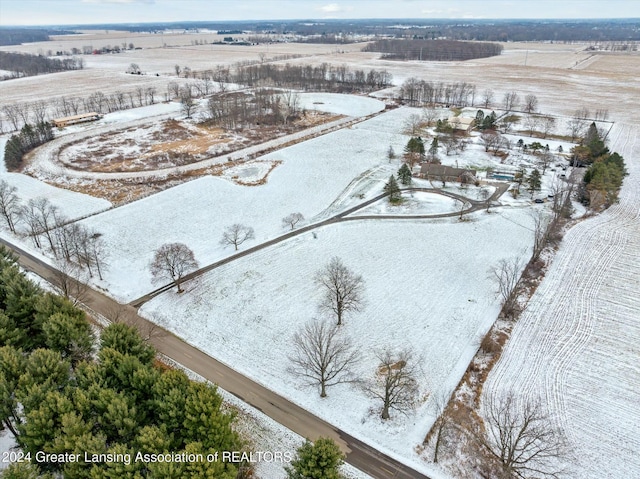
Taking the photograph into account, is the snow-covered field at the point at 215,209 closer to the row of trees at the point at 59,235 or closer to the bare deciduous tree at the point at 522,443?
the row of trees at the point at 59,235

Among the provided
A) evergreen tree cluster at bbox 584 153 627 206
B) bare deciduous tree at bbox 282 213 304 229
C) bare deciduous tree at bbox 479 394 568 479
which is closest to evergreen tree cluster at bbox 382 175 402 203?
bare deciduous tree at bbox 282 213 304 229

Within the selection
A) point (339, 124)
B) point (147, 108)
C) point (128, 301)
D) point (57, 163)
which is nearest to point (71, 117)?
point (147, 108)

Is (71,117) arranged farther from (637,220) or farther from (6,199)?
(637,220)

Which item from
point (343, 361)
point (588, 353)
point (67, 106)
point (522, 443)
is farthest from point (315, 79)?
point (522, 443)

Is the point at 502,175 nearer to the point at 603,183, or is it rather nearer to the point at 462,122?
the point at 603,183

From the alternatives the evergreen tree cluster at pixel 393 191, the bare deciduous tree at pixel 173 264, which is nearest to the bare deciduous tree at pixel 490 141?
the evergreen tree cluster at pixel 393 191
